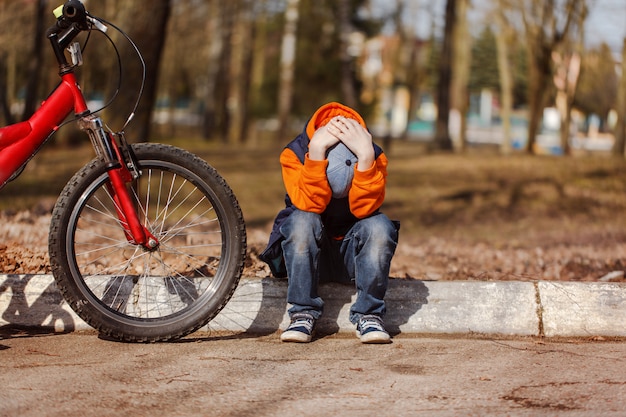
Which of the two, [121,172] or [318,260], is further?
[318,260]

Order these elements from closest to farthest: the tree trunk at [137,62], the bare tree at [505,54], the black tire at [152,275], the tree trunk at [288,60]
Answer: the black tire at [152,275]
the tree trunk at [137,62]
the bare tree at [505,54]
the tree trunk at [288,60]

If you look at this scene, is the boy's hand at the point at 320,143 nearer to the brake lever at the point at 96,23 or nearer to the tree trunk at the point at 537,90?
the brake lever at the point at 96,23

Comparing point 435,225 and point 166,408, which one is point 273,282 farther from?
point 435,225

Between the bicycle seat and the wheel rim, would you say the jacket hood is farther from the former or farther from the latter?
the bicycle seat

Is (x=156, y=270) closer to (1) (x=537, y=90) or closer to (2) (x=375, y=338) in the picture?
(2) (x=375, y=338)

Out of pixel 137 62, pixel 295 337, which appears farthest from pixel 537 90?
pixel 295 337

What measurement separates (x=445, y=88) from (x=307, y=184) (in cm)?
2174

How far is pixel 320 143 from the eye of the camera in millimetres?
4250

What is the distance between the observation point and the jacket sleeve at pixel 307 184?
4.21m

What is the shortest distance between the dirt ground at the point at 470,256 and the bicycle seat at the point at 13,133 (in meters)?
1.01

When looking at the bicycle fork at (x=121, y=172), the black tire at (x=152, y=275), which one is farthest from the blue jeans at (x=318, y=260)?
the bicycle fork at (x=121, y=172)

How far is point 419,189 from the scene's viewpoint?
15.3 meters

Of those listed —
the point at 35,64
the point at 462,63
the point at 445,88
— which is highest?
the point at 462,63

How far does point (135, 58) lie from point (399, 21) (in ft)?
115
